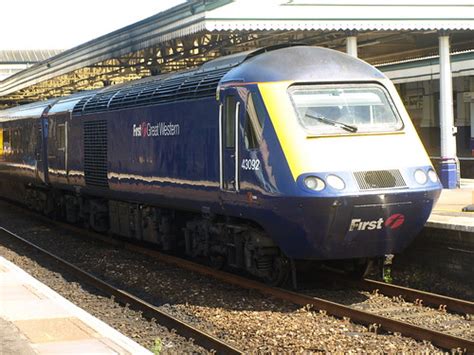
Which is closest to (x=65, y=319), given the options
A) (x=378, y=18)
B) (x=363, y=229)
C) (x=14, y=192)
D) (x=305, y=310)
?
(x=305, y=310)

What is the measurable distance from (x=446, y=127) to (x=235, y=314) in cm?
1151

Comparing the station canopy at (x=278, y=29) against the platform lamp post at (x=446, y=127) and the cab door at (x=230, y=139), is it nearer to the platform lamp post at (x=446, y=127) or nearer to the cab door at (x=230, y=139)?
the platform lamp post at (x=446, y=127)

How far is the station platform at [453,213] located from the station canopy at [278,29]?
3874mm

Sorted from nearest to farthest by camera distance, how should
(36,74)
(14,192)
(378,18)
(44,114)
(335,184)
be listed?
(335,184) < (378,18) < (44,114) < (14,192) < (36,74)

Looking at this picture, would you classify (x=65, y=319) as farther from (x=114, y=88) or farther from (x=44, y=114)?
(x=44, y=114)

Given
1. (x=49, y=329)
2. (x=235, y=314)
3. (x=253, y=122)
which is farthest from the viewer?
(x=253, y=122)

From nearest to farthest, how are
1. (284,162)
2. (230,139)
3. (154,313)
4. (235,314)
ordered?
1. (284,162)
2. (235,314)
3. (154,313)
4. (230,139)

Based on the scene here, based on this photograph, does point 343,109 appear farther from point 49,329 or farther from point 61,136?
point 61,136

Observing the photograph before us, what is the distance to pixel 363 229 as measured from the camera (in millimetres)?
9203

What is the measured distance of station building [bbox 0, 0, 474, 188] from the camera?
623 inches

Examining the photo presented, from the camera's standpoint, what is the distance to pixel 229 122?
10195mm

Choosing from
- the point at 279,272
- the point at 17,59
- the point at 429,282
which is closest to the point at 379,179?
the point at 279,272

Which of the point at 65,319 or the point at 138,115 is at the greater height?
the point at 138,115

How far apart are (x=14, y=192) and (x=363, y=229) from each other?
1866cm
